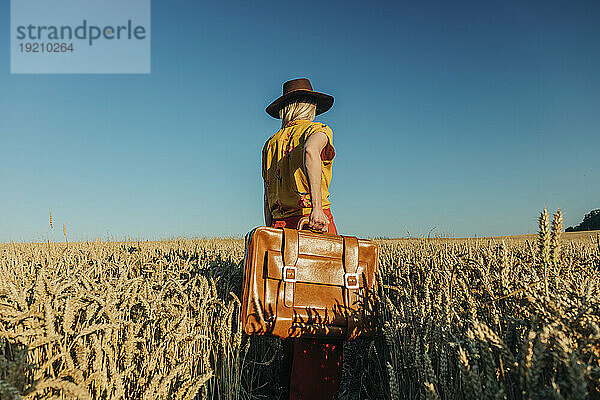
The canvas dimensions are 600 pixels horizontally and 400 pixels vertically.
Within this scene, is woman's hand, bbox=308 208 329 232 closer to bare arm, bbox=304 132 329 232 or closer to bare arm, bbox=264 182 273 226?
bare arm, bbox=304 132 329 232

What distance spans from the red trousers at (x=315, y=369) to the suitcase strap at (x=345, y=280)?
Result: 0.21 m

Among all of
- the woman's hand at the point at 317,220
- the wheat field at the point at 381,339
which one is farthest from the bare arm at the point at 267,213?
the woman's hand at the point at 317,220

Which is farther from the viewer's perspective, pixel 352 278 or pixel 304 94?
pixel 304 94

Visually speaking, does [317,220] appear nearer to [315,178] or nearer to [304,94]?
[315,178]

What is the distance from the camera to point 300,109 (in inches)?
131

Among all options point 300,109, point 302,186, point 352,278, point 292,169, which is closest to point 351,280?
point 352,278

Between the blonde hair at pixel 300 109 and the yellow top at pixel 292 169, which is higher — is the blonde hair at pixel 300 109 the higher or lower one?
the higher one

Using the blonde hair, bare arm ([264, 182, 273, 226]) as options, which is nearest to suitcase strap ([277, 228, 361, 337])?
bare arm ([264, 182, 273, 226])

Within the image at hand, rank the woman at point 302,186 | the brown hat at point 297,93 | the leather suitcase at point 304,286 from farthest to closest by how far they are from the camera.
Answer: the brown hat at point 297,93
the woman at point 302,186
the leather suitcase at point 304,286

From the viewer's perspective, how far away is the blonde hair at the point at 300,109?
3320mm

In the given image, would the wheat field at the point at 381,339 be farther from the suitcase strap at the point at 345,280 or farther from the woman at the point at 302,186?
the woman at the point at 302,186

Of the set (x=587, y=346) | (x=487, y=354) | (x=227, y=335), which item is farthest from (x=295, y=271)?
(x=587, y=346)

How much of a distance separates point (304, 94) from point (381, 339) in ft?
6.45

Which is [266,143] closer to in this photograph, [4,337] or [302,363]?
[302,363]
